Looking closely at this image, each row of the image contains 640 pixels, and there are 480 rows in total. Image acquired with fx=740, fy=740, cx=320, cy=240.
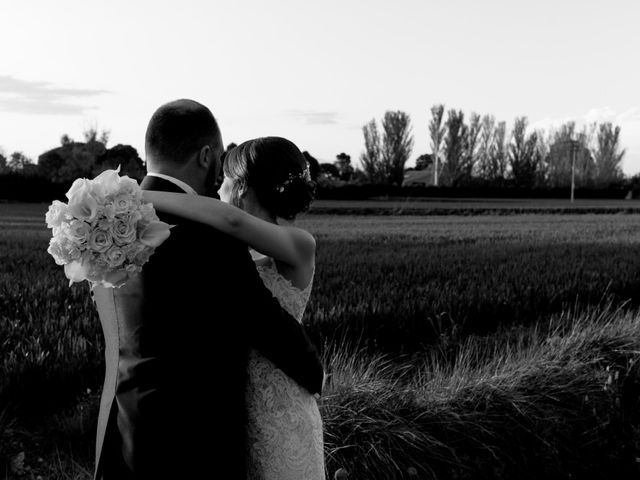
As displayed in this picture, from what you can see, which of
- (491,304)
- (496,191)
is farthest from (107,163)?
(491,304)

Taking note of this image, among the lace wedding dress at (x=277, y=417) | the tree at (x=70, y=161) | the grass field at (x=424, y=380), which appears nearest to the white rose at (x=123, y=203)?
the lace wedding dress at (x=277, y=417)

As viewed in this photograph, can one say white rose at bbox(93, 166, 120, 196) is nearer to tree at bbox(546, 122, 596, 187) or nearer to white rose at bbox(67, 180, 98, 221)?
white rose at bbox(67, 180, 98, 221)

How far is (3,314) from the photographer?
5.62 m

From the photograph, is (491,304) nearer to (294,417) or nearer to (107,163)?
(294,417)

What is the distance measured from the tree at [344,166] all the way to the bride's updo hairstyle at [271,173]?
58.6 metres

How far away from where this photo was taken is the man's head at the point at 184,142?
2025mm

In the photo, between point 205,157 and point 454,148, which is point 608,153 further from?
point 205,157

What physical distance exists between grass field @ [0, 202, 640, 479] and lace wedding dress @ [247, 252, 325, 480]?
3.90 feet

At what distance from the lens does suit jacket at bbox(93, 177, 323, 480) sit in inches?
79.4

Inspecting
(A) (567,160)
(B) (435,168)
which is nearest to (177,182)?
(B) (435,168)

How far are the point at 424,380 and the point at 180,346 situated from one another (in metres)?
3.03

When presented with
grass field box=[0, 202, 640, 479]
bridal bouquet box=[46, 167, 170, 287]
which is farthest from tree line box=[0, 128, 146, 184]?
bridal bouquet box=[46, 167, 170, 287]

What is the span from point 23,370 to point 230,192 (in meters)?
2.36

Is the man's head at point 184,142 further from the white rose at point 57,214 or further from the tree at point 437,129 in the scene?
the tree at point 437,129
